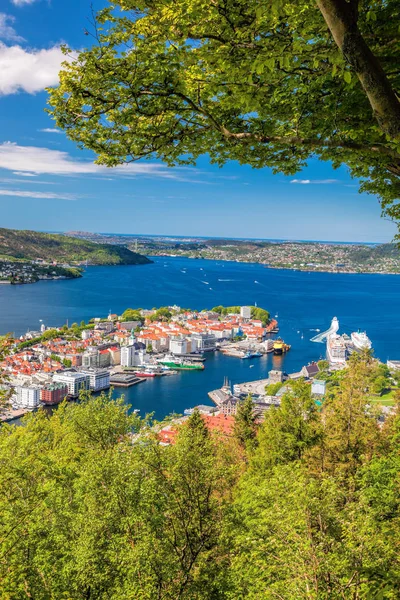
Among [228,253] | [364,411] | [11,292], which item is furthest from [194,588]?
[228,253]

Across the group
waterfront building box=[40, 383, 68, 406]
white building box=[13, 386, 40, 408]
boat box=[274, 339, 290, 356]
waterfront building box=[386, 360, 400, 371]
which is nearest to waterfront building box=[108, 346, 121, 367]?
waterfront building box=[40, 383, 68, 406]

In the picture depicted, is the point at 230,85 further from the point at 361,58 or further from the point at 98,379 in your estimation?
the point at 98,379

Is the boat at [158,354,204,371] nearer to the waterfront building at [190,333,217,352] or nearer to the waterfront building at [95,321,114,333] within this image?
the waterfront building at [190,333,217,352]

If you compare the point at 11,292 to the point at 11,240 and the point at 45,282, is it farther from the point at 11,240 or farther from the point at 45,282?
the point at 11,240

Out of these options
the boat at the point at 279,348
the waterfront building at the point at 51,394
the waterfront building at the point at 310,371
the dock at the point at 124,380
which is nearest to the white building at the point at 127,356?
the dock at the point at 124,380

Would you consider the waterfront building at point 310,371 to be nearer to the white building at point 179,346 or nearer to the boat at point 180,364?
the boat at point 180,364

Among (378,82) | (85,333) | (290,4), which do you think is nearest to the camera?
(378,82)

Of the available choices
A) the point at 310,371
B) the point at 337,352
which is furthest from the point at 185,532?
the point at 337,352
